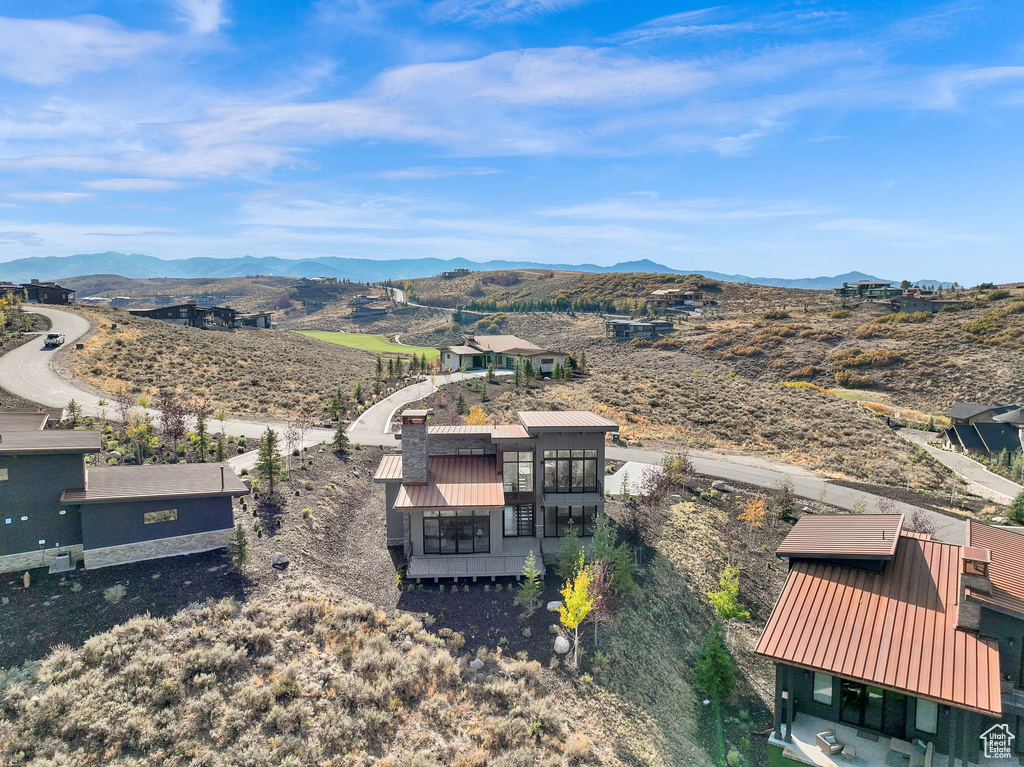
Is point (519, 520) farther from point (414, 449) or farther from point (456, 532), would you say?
point (414, 449)

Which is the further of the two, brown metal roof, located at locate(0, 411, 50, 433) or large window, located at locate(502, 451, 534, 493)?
large window, located at locate(502, 451, 534, 493)

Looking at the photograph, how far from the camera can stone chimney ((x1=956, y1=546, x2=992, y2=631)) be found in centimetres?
1445

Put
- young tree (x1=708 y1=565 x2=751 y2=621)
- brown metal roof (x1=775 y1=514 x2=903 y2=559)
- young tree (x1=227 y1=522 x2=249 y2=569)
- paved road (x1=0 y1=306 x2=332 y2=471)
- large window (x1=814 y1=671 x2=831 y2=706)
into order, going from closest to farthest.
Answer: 1. large window (x1=814 y1=671 x2=831 y2=706)
2. brown metal roof (x1=775 y1=514 x2=903 y2=559)
3. young tree (x1=227 y1=522 x2=249 y2=569)
4. young tree (x1=708 y1=565 x2=751 y2=621)
5. paved road (x1=0 y1=306 x2=332 y2=471)

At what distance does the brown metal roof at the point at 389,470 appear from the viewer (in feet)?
80.8

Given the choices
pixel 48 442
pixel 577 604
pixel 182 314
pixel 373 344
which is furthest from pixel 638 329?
pixel 48 442

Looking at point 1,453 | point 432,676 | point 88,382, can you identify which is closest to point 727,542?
point 432,676

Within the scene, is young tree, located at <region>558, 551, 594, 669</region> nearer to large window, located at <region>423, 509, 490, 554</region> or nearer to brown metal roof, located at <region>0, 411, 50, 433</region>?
large window, located at <region>423, 509, 490, 554</region>

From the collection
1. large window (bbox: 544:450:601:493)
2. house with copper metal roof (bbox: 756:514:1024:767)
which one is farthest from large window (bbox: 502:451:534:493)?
house with copper metal roof (bbox: 756:514:1024:767)

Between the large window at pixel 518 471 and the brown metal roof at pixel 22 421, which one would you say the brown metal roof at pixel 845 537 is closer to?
the large window at pixel 518 471

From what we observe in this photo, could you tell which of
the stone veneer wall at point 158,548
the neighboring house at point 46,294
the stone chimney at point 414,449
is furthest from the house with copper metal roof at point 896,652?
the neighboring house at point 46,294

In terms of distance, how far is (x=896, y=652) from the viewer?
47.6ft

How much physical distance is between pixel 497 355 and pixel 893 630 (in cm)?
6314

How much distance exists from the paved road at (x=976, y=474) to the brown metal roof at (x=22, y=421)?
182 ft

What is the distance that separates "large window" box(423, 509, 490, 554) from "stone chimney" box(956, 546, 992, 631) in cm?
1661
